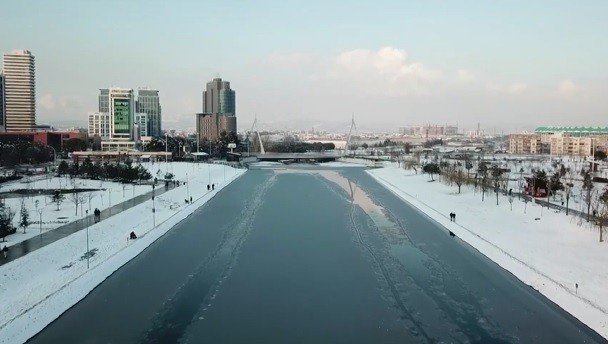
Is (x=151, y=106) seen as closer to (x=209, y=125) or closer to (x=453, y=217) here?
(x=209, y=125)

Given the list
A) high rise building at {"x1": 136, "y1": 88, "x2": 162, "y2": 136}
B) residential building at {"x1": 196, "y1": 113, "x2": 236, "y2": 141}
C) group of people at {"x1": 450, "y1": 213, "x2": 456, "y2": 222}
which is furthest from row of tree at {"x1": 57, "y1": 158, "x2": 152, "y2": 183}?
high rise building at {"x1": 136, "y1": 88, "x2": 162, "y2": 136}

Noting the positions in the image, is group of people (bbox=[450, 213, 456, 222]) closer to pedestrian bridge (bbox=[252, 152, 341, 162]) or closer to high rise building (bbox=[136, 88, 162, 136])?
pedestrian bridge (bbox=[252, 152, 341, 162])

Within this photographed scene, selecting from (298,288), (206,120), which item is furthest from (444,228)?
(206,120)

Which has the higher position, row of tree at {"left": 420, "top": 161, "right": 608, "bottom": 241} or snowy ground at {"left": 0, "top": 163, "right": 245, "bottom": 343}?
row of tree at {"left": 420, "top": 161, "right": 608, "bottom": 241}

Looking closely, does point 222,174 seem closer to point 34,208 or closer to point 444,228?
point 34,208

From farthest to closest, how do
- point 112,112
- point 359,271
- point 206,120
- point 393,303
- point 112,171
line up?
point 206,120 < point 112,112 < point 112,171 < point 359,271 < point 393,303

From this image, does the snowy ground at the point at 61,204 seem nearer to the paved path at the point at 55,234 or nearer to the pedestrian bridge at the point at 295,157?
the paved path at the point at 55,234
